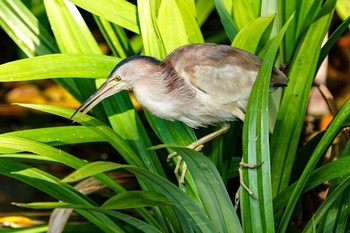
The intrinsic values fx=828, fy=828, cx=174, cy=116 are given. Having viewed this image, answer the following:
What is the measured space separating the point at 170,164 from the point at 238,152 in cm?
60

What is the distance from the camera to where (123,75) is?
7.82 ft

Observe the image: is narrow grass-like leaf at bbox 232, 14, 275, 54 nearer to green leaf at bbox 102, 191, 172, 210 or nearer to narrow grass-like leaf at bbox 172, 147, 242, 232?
narrow grass-like leaf at bbox 172, 147, 242, 232

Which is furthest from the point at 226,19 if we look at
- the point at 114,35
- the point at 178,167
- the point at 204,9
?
the point at 204,9

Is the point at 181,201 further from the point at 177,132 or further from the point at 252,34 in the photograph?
the point at 252,34

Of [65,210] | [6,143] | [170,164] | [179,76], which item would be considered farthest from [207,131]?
[6,143]

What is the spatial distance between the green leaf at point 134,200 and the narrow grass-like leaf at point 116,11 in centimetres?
85

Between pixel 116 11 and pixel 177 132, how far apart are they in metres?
0.47

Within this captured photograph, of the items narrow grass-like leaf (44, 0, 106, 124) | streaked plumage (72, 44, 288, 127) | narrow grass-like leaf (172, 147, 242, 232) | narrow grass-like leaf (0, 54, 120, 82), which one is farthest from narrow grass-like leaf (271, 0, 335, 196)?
narrow grass-like leaf (44, 0, 106, 124)

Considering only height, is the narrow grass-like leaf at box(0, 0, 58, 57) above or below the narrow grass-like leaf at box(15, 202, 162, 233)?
above

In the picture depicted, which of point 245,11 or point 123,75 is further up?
point 245,11

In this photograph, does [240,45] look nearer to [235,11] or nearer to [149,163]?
[235,11]

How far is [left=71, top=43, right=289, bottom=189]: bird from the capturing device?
238 cm

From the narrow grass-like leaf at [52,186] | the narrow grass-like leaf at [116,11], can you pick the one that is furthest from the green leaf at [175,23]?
the narrow grass-like leaf at [52,186]

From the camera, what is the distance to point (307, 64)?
8.14 ft
